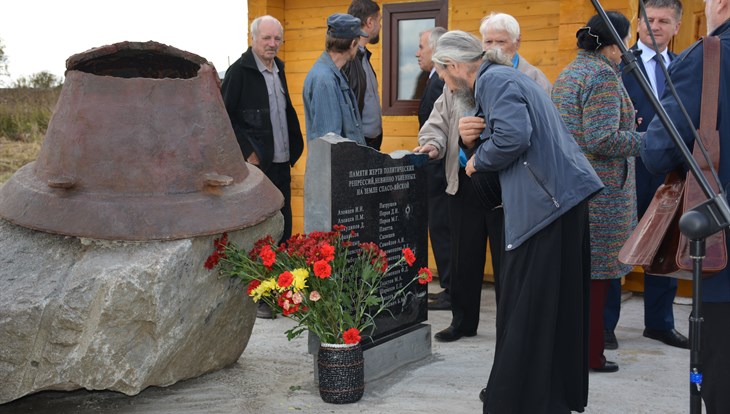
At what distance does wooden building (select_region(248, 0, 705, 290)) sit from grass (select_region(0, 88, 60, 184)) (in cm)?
913

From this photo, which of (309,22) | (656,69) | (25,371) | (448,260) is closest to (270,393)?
(25,371)

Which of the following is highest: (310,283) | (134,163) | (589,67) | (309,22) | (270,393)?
(309,22)

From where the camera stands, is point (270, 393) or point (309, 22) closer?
point (270, 393)

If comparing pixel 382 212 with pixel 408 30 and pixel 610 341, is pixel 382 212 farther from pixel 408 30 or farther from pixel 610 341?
pixel 408 30

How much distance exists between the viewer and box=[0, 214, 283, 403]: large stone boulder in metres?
3.67

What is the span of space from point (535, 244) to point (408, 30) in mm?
4030

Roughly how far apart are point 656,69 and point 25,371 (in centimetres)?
426

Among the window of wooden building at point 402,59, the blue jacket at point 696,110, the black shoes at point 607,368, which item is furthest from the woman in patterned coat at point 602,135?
the window of wooden building at point 402,59

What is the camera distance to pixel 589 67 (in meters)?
4.63

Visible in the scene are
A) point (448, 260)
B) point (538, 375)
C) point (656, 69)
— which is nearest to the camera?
point (538, 375)

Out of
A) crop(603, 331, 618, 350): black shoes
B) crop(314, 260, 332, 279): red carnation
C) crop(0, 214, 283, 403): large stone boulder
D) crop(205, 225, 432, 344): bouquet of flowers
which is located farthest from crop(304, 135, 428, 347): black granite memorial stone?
crop(603, 331, 618, 350): black shoes

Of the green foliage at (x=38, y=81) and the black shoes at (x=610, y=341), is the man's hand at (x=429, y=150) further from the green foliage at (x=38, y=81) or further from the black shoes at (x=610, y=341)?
the green foliage at (x=38, y=81)

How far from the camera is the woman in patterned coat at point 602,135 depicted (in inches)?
181

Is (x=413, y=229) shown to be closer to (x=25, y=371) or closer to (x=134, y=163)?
(x=134, y=163)
